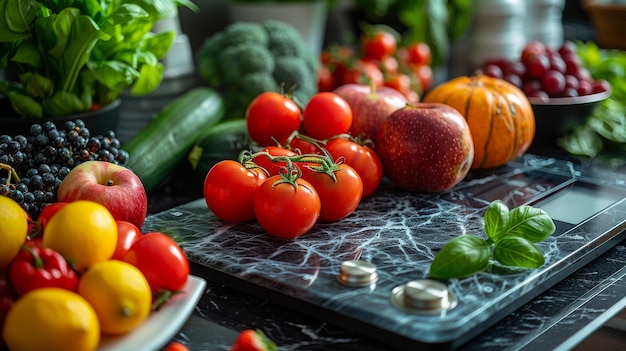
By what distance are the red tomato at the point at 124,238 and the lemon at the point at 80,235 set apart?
46 millimetres

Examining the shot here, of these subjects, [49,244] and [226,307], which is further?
[226,307]

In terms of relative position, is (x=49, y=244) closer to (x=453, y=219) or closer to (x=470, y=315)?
(x=470, y=315)

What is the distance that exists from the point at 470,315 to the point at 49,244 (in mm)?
506

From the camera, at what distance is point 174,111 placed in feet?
5.37

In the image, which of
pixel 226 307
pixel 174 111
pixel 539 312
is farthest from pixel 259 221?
pixel 174 111

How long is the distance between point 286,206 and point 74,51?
1.51 feet

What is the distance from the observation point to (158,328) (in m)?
0.87

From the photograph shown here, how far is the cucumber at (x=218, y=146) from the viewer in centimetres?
151

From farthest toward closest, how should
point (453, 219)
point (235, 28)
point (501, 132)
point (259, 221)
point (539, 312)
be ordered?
1. point (235, 28)
2. point (501, 132)
3. point (453, 219)
4. point (259, 221)
5. point (539, 312)

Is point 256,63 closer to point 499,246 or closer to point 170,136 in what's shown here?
point 170,136

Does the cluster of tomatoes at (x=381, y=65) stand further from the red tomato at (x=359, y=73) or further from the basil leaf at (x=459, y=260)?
the basil leaf at (x=459, y=260)

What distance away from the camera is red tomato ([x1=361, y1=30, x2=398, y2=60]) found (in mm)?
2207

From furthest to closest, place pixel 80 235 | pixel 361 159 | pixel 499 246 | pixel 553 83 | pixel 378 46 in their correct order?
pixel 378 46, pixel 553 83, pixel 361 159, pixel 499 246, pixel 80 235

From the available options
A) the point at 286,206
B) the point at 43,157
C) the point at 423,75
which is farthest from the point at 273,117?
the point at 423,75
